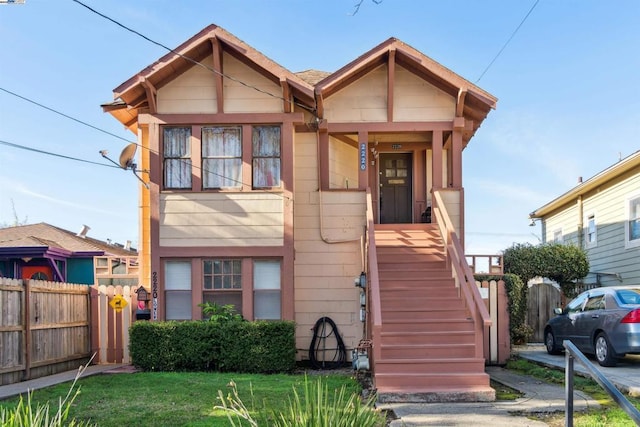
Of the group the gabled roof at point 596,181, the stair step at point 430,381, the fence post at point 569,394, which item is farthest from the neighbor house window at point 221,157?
the gabled roof at point 596,181

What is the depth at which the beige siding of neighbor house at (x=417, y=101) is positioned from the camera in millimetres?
11734

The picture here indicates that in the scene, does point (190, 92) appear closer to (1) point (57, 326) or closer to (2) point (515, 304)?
(1) point (57, 326)

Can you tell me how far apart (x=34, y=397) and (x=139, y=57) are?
7.21 m

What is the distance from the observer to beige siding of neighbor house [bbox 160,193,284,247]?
10906 millimetres

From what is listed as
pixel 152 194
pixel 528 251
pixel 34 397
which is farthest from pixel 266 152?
pixel 528 251

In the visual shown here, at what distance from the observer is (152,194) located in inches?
430

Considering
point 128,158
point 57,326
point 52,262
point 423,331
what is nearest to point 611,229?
point 423,331

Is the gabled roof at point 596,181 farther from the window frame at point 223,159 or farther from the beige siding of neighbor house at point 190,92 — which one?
the beige siding of neighbor house at point 190,92

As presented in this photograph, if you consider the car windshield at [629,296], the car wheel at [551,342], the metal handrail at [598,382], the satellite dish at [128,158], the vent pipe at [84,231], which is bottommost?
the car wheel at [551,342]

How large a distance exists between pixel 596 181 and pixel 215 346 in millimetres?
12835

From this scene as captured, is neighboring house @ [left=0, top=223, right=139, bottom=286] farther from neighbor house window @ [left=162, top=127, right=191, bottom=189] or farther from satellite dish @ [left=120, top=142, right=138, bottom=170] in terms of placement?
neighbor house window @ [left=162, top=127, right=191, bottom=189]

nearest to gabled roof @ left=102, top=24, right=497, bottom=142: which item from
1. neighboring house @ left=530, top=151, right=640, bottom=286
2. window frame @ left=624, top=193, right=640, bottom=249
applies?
neighboring house @ left=530, top=151, right=640, bottom=286

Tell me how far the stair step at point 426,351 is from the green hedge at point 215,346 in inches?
99.0

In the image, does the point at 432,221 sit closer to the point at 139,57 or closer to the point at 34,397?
the point at 139,57
